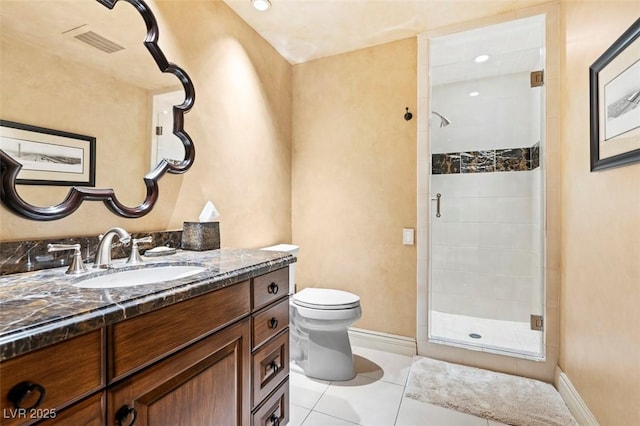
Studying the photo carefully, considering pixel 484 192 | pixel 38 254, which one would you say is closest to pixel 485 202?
pixel 484 192

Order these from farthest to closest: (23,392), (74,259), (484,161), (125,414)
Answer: (484,161) → (74,259) → (125,414) → (23,392)

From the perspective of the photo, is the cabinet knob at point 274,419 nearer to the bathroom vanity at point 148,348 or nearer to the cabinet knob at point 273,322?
the bathroom vanity at point 148,348

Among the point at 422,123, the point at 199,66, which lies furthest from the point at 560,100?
the point at 199,66

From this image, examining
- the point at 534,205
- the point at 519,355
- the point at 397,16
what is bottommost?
the point at 519,355

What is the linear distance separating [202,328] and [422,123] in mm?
1972

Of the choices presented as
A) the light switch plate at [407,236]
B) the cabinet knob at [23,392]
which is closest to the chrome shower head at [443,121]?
the light switch plate at [407,236]

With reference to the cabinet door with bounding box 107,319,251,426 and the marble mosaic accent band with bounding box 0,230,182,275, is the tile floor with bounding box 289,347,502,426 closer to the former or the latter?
the cabinet door with bounding box 107,319,251,426

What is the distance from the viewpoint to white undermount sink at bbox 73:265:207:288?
105 centimetres

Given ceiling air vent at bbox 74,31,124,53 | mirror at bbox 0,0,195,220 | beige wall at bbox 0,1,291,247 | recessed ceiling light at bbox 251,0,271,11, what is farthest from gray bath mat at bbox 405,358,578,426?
recessed ceiling light at bbox 251,0,271,11

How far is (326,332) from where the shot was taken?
6.37 ft

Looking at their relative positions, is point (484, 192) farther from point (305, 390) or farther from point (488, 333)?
point (305, 390)

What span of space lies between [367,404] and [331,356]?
345 mm

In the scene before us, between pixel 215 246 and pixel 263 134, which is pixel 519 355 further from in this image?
pixel 263 134

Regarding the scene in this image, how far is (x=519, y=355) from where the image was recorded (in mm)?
2000
